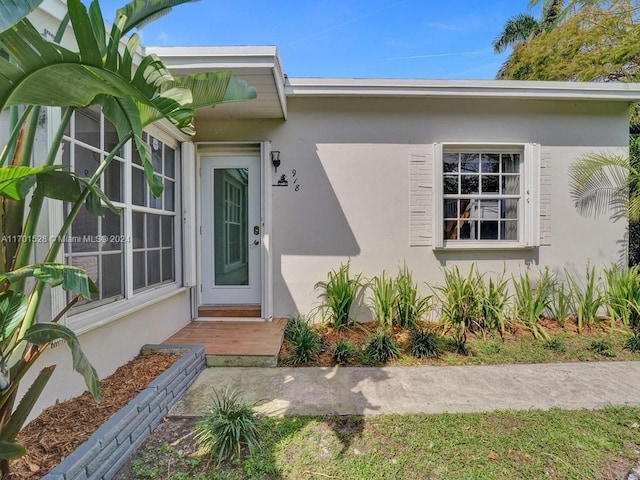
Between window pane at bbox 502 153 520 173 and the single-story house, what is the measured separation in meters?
0.02

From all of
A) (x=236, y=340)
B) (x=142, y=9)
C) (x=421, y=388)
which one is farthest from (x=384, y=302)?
(x=142, y=9)

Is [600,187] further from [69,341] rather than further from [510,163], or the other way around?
[69,341]

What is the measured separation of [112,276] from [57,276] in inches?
76.3

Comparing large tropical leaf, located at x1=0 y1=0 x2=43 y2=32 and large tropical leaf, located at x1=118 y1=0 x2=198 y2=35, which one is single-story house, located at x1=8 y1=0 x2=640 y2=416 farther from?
large tropical leaf, located at x1=0 y1=0 x2=43 y2=32

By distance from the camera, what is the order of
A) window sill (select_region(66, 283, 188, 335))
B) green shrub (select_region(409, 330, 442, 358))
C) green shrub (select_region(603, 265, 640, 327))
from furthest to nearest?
green shrub (select_region(603, 265, 640, 327)) < green shrub (select_region(409, 330, 442, 358)) < window sill (select_region(66, 283, 188, 335))

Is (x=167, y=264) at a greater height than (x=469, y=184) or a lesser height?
lesser

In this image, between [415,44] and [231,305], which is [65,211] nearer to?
[231,305]

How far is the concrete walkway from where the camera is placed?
248 cm

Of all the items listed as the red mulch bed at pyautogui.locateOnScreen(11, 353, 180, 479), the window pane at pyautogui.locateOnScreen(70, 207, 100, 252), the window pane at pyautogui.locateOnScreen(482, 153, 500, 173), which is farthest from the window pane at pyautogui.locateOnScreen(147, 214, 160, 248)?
the window pane at pyautogui.locateOnScreen(482, 153, 500, 173)

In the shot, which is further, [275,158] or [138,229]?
[275,158]

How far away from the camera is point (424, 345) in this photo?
3.52m

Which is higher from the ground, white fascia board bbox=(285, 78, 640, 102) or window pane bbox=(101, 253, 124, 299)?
white fascia board bbox=(285, 78, 640, 102)

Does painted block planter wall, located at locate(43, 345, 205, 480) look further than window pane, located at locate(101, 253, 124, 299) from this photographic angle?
No

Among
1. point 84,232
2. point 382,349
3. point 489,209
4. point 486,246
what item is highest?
point 489,209
